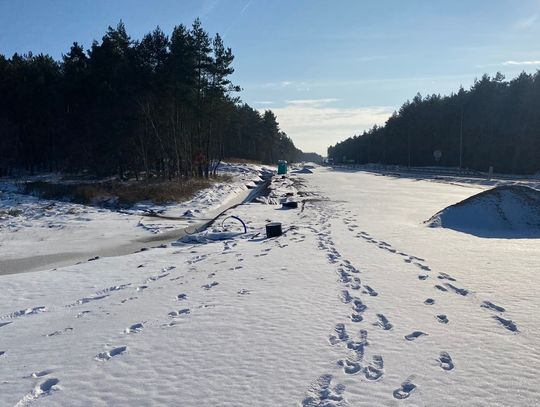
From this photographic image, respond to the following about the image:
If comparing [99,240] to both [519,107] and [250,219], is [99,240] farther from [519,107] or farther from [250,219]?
[519,107]

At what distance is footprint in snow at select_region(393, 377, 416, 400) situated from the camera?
3957 millimetres

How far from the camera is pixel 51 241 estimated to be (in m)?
Result: 16.1

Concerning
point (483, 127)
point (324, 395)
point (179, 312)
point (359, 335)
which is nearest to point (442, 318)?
point (359, 335)

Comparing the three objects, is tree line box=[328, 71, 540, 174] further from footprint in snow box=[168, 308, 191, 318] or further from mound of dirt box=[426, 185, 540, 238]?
footprint in snow box=[168, 308, 191, 318]

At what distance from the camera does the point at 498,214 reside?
14.6m

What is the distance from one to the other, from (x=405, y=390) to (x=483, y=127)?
258ft

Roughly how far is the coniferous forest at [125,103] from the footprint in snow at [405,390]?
35.5 meters

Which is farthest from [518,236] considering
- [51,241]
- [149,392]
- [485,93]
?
[485,93]

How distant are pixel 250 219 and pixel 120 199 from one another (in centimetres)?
1149

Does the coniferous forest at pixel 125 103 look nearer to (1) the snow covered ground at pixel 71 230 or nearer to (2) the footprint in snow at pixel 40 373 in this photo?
(1) the snow covered ground at pixel 71 230

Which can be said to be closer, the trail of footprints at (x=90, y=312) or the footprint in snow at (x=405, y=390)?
the footprint in snow at (x=405, y=390)

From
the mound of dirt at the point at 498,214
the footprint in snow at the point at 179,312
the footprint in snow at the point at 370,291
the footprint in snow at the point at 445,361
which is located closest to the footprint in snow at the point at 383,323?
the footprint in snow at the point at 445,361

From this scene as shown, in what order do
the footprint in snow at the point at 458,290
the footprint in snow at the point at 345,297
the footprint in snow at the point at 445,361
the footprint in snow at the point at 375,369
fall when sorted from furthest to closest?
the footprint in snow at the point at 458,290 < the footprint in snow at the point at 345,297 < the footprint in snow at the point at 445,361 < the footprint in snow at the point at 375,369

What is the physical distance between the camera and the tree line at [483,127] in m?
64.4
